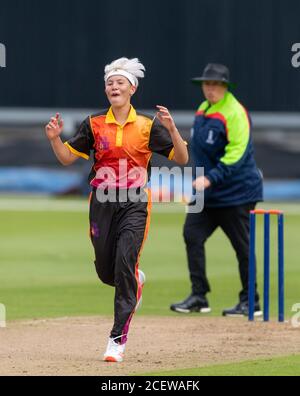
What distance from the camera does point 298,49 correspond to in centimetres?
2623

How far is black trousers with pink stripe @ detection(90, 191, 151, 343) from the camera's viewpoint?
9125mm

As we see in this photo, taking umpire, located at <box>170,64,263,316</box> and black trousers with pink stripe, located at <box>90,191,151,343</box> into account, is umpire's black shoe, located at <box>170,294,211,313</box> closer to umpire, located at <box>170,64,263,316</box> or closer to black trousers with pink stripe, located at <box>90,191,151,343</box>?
umpire, located at <box>170,64,263,316</box>

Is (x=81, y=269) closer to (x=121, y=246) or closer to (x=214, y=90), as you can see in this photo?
(x=214, y=90)

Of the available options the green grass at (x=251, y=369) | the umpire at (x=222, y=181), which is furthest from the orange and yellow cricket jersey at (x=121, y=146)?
the umpire at (x=222, y=181)

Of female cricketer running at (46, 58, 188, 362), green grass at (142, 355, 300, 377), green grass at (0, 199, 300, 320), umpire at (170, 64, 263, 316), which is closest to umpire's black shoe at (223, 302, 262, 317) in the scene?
umpire at (170, 64, 263, 316)

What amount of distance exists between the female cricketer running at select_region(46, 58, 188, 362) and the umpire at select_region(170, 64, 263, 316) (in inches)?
102

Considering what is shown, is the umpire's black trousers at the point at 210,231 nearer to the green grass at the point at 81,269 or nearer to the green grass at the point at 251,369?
the green grass at the point at 81,269

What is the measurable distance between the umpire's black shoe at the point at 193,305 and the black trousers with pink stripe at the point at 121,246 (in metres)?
2.86

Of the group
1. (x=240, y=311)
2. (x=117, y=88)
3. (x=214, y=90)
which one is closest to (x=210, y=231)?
(x=240, y=311)

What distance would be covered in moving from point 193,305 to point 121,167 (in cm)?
326

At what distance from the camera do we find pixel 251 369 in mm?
8656
